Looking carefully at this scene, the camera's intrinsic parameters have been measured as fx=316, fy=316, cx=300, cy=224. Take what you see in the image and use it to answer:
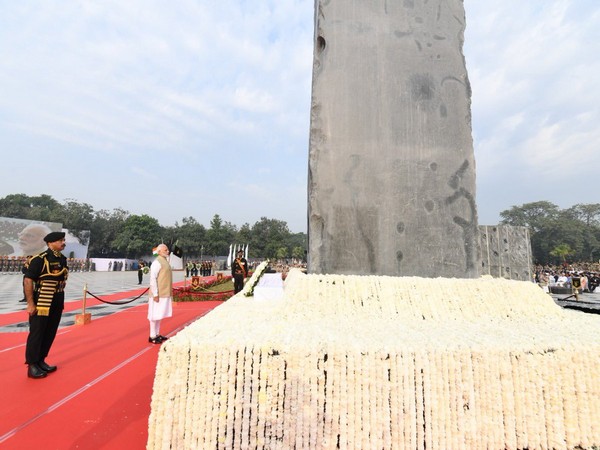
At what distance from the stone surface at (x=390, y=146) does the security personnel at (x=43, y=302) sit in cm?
260

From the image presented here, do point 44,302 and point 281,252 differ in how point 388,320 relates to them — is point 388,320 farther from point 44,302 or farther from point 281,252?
point 281,252

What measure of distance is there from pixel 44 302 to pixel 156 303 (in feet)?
4.30

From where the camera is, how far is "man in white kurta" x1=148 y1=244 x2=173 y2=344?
4168 mm

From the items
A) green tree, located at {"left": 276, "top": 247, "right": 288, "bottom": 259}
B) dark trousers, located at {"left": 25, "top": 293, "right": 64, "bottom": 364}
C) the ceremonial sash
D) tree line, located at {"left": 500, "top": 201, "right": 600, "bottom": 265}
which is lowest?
dark trousers, located at {"left": 25, "top": 293, "right": 64, "bottom": 364}

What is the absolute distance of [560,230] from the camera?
1818 inches

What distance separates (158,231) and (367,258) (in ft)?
172

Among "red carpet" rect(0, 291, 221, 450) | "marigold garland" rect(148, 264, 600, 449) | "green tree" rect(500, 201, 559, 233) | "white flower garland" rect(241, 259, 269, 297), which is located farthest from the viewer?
"green tree" rect(500, 201, 559, 233)

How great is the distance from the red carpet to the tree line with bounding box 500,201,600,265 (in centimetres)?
4963

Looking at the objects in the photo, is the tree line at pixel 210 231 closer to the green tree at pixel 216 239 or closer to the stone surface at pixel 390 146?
the green tree at pixel 216 239

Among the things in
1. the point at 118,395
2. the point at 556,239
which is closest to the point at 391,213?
the point at 118,395

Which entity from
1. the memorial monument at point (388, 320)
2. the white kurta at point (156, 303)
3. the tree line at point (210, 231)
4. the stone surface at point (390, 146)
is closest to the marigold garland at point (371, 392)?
the memorial monument at point (388, 320)

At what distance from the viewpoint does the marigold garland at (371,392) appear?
1291mm

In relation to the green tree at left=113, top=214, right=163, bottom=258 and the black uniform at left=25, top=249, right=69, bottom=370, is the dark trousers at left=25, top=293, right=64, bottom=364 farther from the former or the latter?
the green tree at left=113, top=214, right=163, bottom=258

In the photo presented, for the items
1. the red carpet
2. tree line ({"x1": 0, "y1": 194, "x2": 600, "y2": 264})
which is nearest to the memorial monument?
the red carpet
